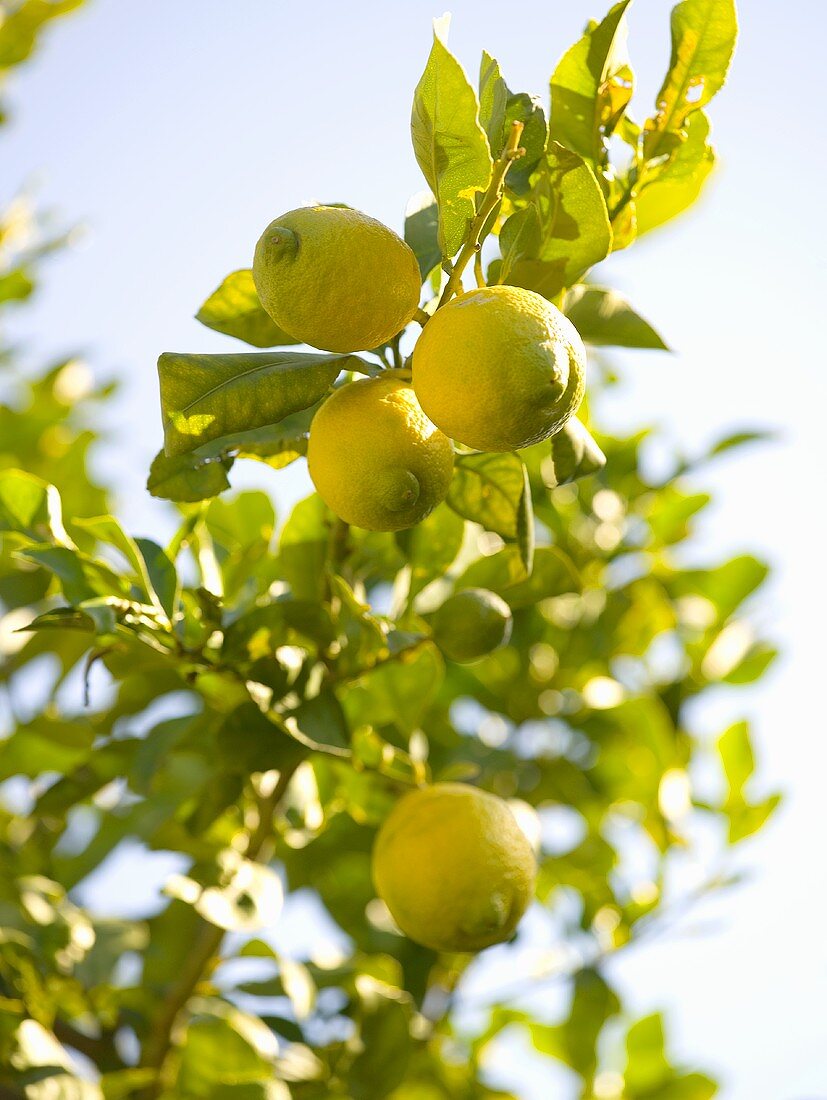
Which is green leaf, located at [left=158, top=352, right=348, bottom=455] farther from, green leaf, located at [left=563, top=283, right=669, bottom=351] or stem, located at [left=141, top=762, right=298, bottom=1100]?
stem, located at [left=141, top=762, right=298, bottom=1100]

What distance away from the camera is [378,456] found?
0.83 metres

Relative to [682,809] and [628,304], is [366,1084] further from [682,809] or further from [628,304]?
[628,304]

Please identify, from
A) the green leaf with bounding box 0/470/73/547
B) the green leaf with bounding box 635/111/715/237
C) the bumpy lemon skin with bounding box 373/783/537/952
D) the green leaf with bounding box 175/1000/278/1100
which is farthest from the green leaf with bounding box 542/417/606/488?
the green leaf with bounding box 175/1000/278/1100

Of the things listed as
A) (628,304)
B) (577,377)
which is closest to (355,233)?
(577,377)

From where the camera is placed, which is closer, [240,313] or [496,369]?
[496,369]

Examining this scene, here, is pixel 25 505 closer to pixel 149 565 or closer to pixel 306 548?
pixel 149 565

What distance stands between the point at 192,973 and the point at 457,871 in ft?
1.71

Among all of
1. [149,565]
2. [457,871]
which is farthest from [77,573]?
[457,871]

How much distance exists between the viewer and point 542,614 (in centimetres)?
191

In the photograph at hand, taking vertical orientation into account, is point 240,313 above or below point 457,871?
above

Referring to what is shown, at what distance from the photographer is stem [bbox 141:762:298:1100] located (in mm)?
1321

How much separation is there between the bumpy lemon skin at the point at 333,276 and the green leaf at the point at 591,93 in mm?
243

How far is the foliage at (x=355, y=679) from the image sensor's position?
96cm

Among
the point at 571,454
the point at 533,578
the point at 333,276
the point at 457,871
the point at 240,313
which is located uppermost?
the point at 333,276
